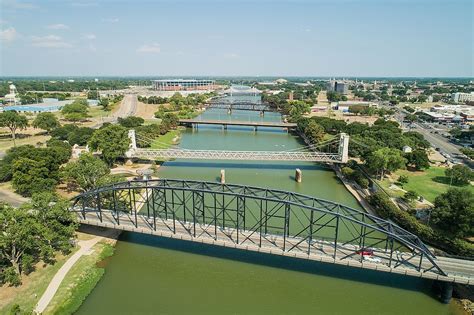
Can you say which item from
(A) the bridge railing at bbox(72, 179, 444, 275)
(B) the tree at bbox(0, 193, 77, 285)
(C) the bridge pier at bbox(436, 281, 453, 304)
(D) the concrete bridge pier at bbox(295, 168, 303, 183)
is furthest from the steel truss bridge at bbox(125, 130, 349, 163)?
(C) the bridge pier at bbox(436, 281, 453, 304)

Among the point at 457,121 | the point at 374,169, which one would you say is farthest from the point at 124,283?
the point at 457,121

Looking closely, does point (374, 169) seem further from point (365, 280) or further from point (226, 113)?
point (226, 113)

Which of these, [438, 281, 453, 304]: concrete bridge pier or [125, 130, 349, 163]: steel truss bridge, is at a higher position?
[125, 130, 349, 163]: steel truss bridge

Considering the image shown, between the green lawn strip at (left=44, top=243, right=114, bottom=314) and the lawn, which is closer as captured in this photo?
the green lawn strip at (left=44, top=243, right=114, bottom=314)

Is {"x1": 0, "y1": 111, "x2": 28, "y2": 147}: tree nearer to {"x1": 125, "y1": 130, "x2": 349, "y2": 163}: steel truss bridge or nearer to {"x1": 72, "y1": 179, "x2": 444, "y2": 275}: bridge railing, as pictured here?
{"x1": 125, "y1": 130, "x2": 349, "y2": 163}: steel truss bridge

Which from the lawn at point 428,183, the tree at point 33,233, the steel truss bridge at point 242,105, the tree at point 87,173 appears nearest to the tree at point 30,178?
the tree at point 87,173

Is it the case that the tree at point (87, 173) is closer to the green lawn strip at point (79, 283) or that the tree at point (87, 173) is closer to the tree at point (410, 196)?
the green lawn strip at point (79, 283)
